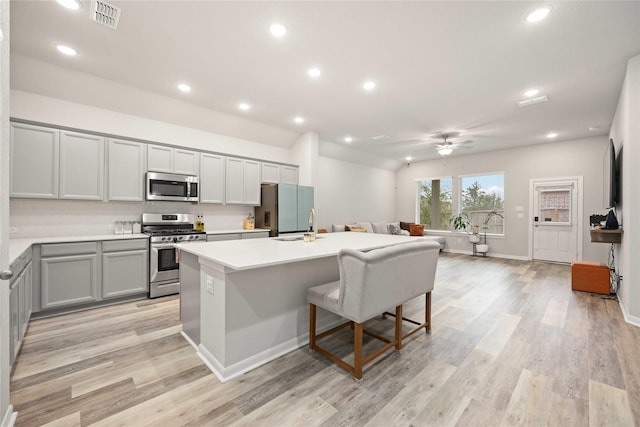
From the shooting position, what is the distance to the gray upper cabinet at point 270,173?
18.0ft

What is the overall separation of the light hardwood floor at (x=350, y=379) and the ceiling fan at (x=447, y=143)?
12.5 ft

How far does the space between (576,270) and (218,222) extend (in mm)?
6178

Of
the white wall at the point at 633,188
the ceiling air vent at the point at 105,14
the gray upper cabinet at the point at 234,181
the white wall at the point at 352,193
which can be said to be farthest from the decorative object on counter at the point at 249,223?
the white wall at the point at 633,188

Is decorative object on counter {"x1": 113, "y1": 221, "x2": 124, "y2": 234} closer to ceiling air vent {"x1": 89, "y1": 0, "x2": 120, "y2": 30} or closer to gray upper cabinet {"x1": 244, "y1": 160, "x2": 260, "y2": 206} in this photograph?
gray upper cabinet {"x1": 244, "y1": 160, "x2": 260, "y2": 206}

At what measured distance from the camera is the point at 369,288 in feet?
6.34

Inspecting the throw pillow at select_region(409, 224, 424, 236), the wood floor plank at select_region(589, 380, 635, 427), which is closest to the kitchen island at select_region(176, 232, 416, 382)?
the wood floor plank at select_region(589, 380, 635, 427)

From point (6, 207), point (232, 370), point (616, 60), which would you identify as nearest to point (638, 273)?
point (616, 60)

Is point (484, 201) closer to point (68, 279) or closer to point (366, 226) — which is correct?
point (366, 226)

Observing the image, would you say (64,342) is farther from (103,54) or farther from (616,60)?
(616,60)

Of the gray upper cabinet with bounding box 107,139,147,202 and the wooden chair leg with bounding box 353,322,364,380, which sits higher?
the gray upper cabinet with bounding box 107,139,147,202

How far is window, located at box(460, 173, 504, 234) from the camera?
24.1 feet

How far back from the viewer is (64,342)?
2.51 m

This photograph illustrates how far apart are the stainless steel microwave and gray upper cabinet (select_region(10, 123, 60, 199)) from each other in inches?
40.0

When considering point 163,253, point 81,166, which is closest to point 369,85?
point 163,253
